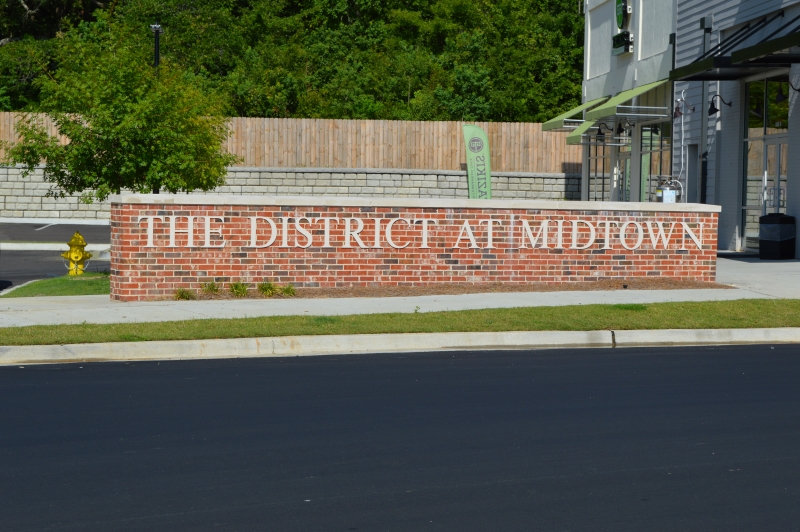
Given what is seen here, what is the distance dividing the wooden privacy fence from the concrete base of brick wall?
1.52 feet

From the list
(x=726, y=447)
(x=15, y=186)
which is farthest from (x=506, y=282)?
(x=15, y=186)

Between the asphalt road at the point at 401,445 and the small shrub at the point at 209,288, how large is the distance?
470 centimetres

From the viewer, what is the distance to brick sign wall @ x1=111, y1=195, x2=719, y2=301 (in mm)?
15188

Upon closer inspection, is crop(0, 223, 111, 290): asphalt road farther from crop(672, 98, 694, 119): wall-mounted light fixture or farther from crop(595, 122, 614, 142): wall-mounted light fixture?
crop(595, 122, 614, 142): wall-mounted light fixture

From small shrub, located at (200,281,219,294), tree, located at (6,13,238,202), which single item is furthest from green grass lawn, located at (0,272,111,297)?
small shrub, located at (200,281,219,294)

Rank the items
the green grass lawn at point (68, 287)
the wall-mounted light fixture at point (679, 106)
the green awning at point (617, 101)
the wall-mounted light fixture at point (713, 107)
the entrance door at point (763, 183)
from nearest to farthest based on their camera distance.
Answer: the green grass lawn at point (68, 287) < the entrance door at point (763, 183) < the wall-mounted light fixture at point (713, 107) < the wall-mounted light fixture at point (679, 106) < the green awning at point (617, 101)

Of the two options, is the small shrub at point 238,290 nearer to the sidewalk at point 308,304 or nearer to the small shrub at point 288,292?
the sidewalk at point 308,304

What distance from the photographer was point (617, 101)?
29250 mm

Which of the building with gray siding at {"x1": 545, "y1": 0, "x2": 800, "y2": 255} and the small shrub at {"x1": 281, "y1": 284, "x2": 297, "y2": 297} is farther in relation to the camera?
the building with gray siding at {"x1": 545, "y1": 0, "x2": 800, "y2": 255}

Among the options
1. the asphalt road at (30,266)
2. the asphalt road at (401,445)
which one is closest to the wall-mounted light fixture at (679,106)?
the asphalt road at (30,266)

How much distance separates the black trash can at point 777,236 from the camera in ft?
71.9

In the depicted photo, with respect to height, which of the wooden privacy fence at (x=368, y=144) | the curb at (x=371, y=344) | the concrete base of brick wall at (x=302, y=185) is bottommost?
the curb at (x=371, y=344)

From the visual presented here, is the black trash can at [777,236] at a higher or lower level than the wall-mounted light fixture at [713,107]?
lower

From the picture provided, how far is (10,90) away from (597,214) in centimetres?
3393
